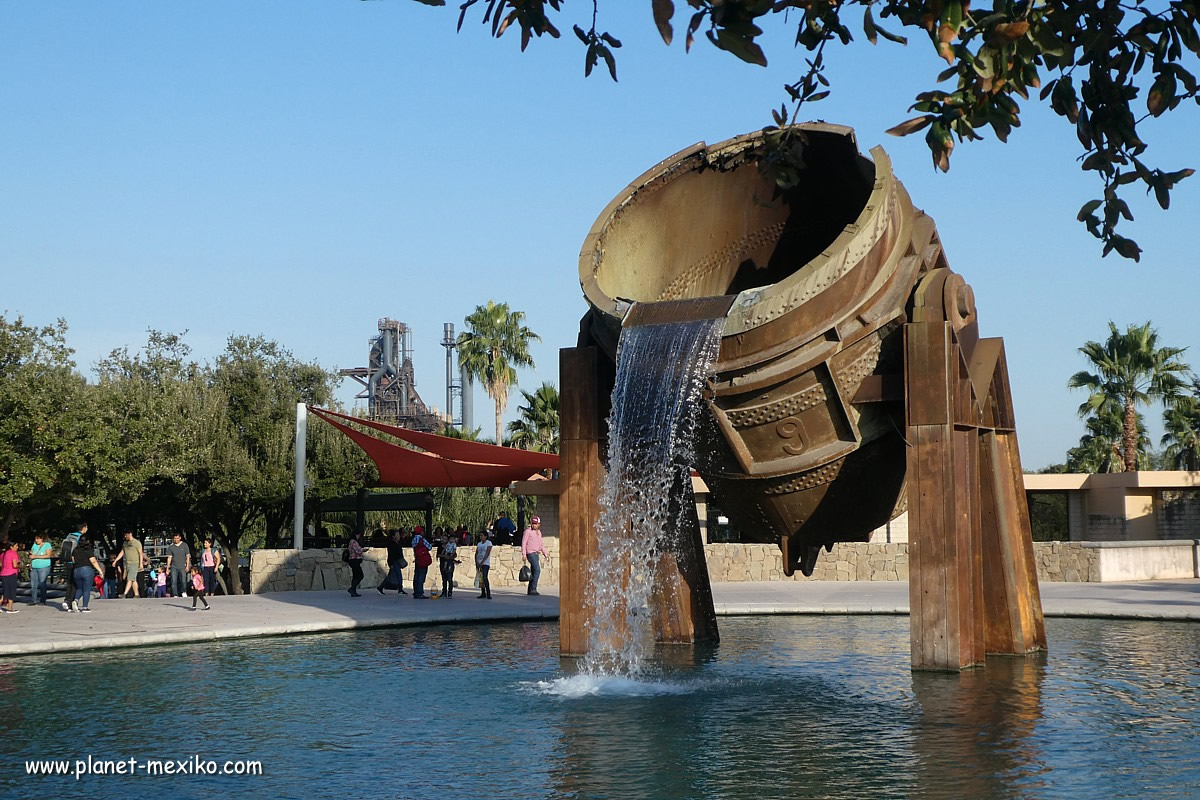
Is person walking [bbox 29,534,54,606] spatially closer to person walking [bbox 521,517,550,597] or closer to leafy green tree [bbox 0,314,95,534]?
leafy green tree [bbox 0,314,95,534]

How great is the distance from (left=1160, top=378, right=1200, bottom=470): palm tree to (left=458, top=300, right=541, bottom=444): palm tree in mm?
23978

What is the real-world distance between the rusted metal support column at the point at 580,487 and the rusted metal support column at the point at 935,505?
2.80m

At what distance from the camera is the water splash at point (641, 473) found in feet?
31.9

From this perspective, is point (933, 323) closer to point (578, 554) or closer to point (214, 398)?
point (578, 554)

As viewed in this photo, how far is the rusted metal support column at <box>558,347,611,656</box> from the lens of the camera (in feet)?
37.2

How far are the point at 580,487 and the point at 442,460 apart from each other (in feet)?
41.6

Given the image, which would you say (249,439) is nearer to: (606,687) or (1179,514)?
(606,687)

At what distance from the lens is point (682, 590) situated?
39.7ft

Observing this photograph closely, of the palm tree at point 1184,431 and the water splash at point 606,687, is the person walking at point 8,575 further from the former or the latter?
the palm tree at point 1184,431

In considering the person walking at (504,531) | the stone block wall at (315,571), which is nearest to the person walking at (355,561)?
the stone block wall at (315,571)

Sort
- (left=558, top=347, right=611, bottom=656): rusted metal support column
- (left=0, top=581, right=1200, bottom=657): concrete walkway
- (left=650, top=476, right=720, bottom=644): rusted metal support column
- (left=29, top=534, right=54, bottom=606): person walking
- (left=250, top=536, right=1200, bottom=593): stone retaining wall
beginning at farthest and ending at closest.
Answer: (left=250, top=536, right=1200, bottom=593): stone retaining wall < (left=29, top=534, right=54, bottom=606): person walking < (left=0, top=581, right=1200, bottom=657): concrete walkway < (left=650, top=476, right=720, bottom=644): rusted metal support column < (left=558, top=347, right=611, bottom=656): rusted metal support column

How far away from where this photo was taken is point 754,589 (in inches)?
852

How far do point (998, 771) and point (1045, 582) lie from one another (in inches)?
658

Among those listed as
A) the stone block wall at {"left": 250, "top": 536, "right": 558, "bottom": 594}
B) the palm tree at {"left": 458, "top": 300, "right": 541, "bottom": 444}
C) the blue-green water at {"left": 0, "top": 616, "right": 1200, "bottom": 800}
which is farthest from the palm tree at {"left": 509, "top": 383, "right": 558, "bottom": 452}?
the blue-green water at {"left": 0, "top": 616, "right": 1200, "bottom": 800}
